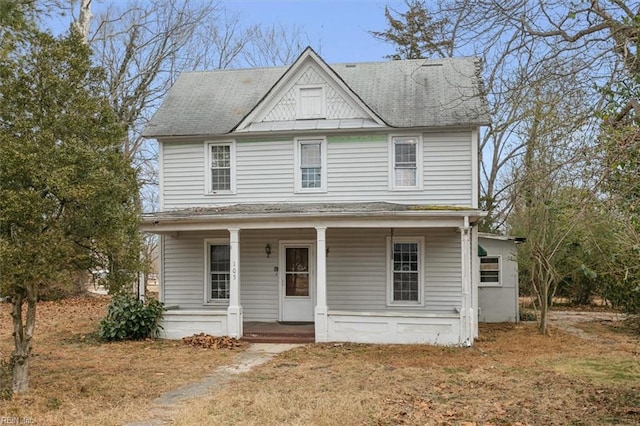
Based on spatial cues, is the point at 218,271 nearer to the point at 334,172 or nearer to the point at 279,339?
the point at 279,339

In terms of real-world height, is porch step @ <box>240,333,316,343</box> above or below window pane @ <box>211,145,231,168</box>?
below

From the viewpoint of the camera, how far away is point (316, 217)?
43.0 ft

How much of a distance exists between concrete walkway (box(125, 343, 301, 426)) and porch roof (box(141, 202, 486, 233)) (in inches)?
111

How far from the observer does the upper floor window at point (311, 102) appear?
15070 millimetres

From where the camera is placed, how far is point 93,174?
304 inches

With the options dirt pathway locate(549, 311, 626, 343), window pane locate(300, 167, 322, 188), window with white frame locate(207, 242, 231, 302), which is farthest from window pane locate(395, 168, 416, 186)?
dirt pathway locate(549, 311, 626, 343)

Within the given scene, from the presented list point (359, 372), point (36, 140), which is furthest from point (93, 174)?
point (359, 372)

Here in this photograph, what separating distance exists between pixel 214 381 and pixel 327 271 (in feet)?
20.7

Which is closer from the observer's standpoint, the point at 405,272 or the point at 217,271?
the point at 405,272

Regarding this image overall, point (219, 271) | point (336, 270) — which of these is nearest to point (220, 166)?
point (219, 271)

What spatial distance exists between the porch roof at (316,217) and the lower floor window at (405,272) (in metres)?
1.27

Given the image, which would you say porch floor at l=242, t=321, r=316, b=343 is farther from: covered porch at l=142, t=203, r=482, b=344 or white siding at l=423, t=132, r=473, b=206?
white siding at l=423, t=132, r=473, b=206

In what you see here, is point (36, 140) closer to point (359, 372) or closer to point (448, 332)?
point (359, 372)

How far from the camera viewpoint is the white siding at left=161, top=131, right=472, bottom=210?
1443cm
